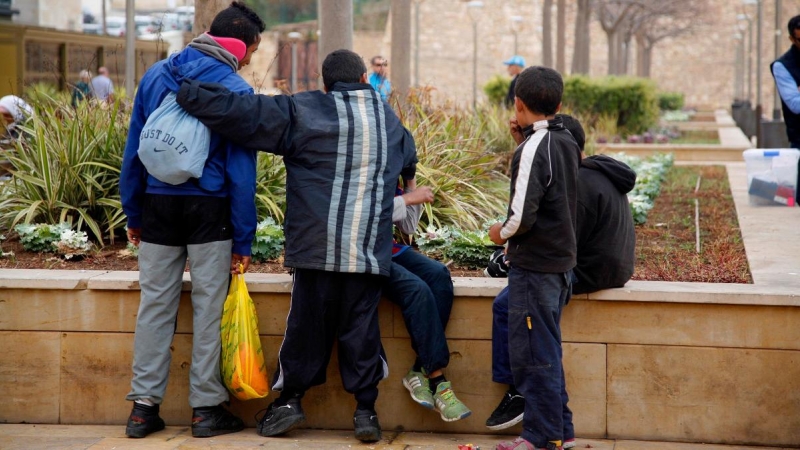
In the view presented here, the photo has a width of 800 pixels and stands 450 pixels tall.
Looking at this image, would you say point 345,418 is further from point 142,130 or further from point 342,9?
point 342,9

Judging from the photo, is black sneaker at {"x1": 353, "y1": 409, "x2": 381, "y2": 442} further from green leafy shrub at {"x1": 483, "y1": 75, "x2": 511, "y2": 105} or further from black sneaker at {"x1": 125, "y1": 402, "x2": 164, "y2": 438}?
green leafy shrub at {"x1": 483, "y1": 75, "x2": 511, "y2": 105}

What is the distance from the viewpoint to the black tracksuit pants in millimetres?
4848

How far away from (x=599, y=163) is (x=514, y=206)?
30.7 inches

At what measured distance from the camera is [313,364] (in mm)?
4957

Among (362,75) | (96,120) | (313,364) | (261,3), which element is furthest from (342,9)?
(261,3)

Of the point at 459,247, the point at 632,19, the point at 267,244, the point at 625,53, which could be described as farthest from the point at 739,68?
the point at 267,244

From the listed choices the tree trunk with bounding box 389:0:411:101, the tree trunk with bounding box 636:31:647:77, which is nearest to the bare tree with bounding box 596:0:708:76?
the tree trunk with bounding box 636:31:647:77

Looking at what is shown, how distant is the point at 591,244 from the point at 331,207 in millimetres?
1254

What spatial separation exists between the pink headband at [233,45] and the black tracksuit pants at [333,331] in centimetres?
110

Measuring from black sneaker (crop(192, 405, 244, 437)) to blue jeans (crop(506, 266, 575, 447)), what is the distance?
1.46 metres

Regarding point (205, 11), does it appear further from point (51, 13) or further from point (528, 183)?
point (51, 13)

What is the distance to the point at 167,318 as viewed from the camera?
16.5ft

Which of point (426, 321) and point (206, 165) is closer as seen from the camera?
point (206, 165)

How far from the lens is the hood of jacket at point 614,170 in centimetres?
498
